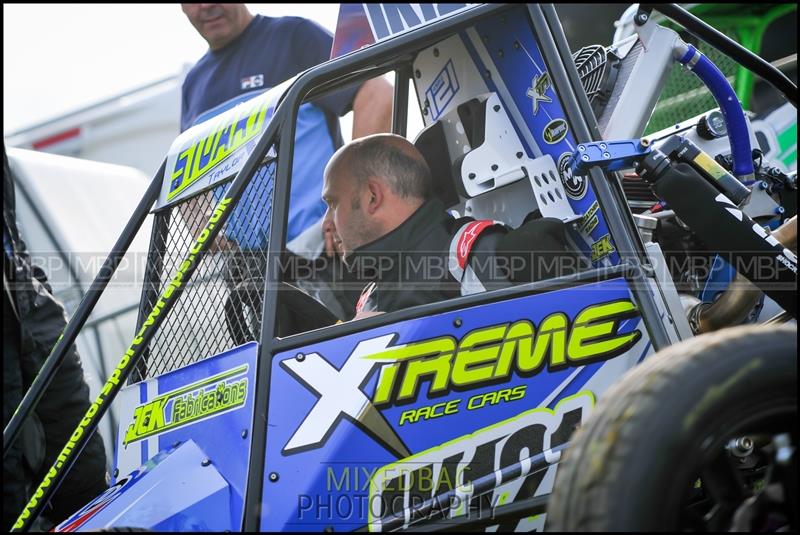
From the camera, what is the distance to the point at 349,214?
2.49 meters

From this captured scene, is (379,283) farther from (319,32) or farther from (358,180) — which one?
(319,32)

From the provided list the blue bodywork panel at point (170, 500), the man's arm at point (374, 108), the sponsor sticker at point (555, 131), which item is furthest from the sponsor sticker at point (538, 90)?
the blue bodywork panel at point (170, 500)

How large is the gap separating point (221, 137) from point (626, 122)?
109 centimetres

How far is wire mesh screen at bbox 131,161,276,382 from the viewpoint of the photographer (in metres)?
2.18

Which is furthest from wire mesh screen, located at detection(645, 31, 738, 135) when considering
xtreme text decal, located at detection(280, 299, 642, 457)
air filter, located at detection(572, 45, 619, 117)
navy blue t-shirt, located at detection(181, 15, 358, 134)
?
xtreme text decal, located at detection(280, 299, 642, 457)

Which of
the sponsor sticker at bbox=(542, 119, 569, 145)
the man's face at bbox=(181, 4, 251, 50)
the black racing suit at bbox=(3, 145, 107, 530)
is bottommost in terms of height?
the black racing suit at bbox=(3, 145, 107, 530)

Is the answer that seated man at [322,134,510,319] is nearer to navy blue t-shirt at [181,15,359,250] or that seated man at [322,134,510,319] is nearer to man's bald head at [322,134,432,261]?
man's bald head at [322,134,432,261]

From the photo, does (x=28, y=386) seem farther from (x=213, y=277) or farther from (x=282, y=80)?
(x=282, y=80)

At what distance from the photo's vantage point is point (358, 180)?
8.18ft

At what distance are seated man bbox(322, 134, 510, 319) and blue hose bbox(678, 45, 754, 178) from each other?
0.68 m

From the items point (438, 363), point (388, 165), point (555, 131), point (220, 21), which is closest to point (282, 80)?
point (220, 21)

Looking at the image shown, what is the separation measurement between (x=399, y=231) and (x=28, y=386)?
1631mm

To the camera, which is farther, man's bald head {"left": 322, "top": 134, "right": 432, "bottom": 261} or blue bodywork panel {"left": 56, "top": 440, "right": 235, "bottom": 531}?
man's bald head {"left": 322, "top": 134, "right": 432, "bottom": 261}

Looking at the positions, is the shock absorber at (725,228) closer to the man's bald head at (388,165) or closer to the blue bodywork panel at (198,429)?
the man's bald head at (388,165)
